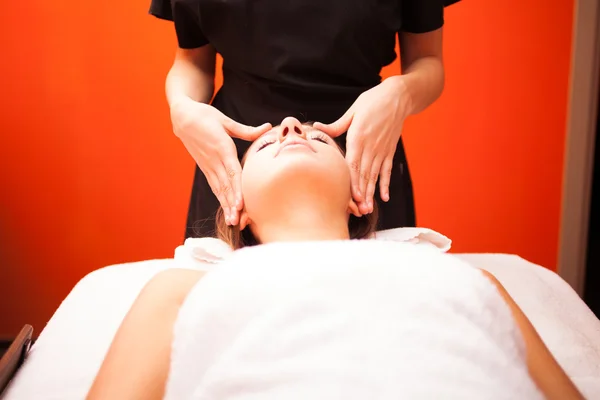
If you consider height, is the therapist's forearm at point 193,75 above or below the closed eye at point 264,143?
above

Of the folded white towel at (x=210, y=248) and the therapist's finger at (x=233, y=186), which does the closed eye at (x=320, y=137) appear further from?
the folded white towel at (x=210, y=248)

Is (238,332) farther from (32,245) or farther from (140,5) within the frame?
(32,245)

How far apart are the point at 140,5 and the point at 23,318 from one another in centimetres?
137

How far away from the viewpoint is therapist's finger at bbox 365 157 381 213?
1164 mm

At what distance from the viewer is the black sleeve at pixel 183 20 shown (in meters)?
1.25

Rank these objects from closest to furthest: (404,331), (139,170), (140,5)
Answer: (404,331) → (140,5) → (139,170)

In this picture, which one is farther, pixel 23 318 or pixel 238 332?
pixel 23 318

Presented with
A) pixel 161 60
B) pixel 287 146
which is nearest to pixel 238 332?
pixel 287 146

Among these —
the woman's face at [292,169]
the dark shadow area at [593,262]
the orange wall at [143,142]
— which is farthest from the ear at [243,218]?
the dark shadow area at [593,262]

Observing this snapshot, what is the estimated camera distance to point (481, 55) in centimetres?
Result: 217

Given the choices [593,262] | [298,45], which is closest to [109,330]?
[298,45]

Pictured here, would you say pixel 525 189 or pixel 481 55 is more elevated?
pixel 481 55

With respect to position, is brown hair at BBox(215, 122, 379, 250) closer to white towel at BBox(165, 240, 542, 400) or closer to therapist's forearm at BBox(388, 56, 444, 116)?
therapist's forearm at BBox(388, 56, 444, 116)

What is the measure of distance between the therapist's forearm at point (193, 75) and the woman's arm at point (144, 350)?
20.7 inches
